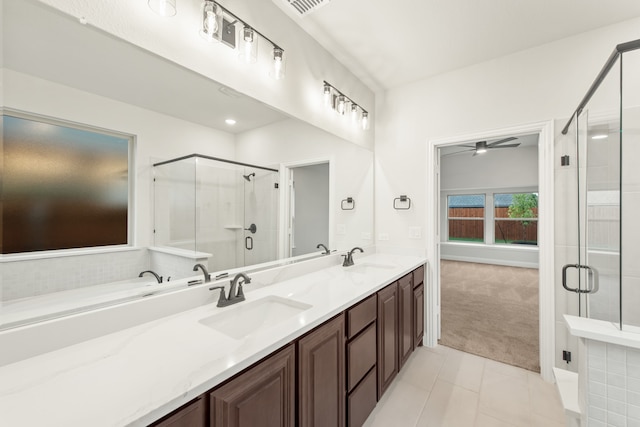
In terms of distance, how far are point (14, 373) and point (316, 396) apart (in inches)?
41.2

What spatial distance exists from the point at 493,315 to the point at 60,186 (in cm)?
432

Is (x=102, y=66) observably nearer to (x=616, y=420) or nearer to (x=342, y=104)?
(x=342, y=104)

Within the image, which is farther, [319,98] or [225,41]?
[319,98]

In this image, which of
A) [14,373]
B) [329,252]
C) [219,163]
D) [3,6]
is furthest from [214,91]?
[329,252]

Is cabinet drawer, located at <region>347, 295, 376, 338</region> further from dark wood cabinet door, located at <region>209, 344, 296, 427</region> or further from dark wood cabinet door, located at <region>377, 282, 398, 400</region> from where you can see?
dark wood cabinet door, located at <region>209, 344, 296, 427</region>

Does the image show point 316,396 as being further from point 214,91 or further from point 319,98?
point 319,98

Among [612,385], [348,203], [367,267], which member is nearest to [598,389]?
[612,385]

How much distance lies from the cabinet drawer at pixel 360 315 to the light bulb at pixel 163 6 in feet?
5.50

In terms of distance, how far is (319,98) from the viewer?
221 cm

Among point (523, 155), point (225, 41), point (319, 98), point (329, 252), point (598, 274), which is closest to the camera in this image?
point (225, 41)

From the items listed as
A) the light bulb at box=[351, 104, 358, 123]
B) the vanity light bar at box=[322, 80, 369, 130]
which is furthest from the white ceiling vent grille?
the light bulb at box=[351, 104, 358, 123]

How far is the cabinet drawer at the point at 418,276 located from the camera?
2.40 meters

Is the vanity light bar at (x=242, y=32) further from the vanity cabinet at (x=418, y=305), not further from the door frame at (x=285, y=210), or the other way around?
the vanity cabinet at (x=418, y=305)

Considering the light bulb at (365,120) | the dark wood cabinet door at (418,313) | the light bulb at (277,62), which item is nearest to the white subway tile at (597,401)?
the dark wood cabinet door at (418,313)
